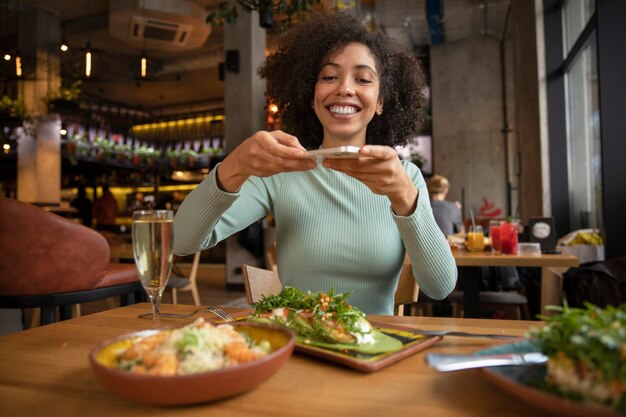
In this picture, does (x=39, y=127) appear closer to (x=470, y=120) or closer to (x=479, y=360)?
(x=470, y=120)

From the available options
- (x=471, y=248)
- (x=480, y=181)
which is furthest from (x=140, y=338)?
(x=480, y=181)

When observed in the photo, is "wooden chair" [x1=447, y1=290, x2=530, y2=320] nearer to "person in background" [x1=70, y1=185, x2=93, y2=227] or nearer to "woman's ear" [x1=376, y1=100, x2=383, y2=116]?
"woman's ear" [x1=376, y1=100, x2=383, y2=116]

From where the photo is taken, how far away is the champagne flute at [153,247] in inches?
31.6

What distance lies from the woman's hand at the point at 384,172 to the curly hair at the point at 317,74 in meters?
0.73

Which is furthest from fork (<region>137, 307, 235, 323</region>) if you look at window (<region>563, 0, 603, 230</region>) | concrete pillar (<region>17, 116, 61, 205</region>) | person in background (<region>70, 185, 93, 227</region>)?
person in background (<region>70, 185, 93, 227</region>)

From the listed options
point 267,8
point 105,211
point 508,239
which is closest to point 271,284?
point 508,239

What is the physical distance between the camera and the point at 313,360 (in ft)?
2.42

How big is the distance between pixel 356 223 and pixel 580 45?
173 inches

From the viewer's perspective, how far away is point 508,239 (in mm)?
2709

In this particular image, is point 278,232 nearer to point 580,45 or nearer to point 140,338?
point 140,338

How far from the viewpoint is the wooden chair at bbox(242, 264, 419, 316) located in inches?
57.9

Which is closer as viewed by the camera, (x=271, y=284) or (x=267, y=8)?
(x=271, y=284)

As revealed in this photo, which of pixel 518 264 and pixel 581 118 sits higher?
pixel 581 118

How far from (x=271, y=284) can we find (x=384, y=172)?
0.73 meters
